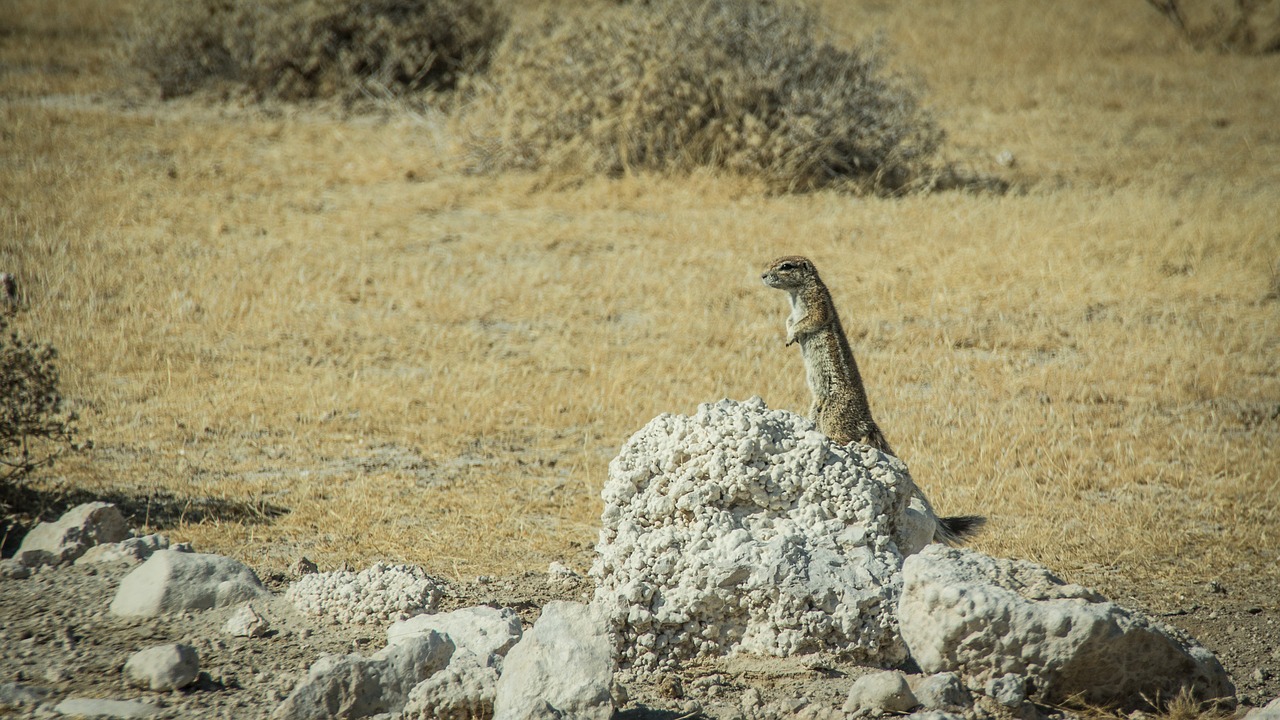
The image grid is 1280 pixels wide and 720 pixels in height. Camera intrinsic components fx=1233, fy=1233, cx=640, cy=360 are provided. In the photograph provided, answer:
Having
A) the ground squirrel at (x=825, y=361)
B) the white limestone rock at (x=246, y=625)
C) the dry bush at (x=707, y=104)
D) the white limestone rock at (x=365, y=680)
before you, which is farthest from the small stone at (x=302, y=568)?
the dry bush at (x=707, y=104)

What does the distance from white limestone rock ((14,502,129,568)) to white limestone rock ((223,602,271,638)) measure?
101cm

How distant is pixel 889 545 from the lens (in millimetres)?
4645

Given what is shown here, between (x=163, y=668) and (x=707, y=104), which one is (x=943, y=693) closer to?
(x=163, y=668)

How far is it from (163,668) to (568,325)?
5896 mm

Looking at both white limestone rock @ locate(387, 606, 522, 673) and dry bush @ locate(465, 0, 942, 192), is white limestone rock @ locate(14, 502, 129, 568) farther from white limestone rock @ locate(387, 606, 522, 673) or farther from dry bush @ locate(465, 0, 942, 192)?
dry bush @ locate(465, 0, 942, 192)

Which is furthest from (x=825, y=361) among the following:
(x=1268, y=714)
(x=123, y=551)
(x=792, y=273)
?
(x=123, y=551)

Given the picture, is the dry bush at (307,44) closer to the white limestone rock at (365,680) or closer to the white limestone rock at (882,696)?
the white limestone rock at (365,680)

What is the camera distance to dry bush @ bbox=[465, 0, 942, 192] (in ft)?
42.9

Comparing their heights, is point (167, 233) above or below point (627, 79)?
below

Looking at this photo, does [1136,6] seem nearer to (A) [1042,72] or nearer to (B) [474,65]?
(A) [1042,72]

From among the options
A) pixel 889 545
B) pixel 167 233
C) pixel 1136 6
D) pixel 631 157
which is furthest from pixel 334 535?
pixel 1136 6

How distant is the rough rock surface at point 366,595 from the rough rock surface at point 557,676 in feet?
3.45

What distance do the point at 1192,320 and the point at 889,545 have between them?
21.1 ft

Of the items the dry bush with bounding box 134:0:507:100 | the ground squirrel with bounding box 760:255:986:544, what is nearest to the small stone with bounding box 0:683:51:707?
the ground squirrel with bounding box 760:255:986:544
